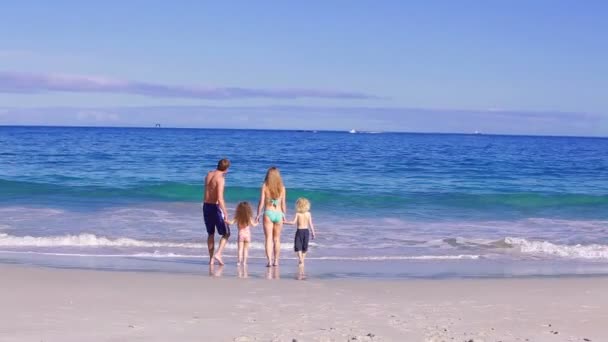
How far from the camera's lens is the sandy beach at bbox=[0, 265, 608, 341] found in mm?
6820

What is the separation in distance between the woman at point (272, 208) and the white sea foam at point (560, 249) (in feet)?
17.3

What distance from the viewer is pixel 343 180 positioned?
3012 cm

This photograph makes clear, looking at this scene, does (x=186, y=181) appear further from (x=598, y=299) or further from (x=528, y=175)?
(x=598, y=299)

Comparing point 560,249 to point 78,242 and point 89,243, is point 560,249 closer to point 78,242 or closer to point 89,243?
point 89,243

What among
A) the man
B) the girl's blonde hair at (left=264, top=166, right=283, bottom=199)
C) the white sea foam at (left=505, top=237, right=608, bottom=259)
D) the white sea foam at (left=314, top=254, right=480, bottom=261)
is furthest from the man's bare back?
the white sea foam at (left=505, top=237, right=608, bottom=259)

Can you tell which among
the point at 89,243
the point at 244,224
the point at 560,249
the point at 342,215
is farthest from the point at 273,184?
the point at 342,215

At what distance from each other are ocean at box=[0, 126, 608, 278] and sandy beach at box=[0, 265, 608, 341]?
142 centimetres

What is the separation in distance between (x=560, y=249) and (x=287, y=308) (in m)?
8.23

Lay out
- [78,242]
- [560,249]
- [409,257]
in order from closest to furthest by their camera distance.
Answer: [409,257] → [78,242] → [560,249]

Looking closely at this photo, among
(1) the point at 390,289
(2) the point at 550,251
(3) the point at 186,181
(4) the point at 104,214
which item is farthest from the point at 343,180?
(1) the point at 390,289

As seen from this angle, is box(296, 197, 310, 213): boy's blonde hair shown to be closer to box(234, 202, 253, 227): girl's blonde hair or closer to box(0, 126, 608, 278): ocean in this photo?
box(234, 202, 253, 227): girl's blonde hair

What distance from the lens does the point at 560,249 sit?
14461mm

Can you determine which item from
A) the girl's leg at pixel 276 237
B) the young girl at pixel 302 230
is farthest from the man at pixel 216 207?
the young girl at pixel 302 230

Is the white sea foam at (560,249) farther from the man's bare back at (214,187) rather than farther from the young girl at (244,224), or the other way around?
the man's bare back at (214,187)
